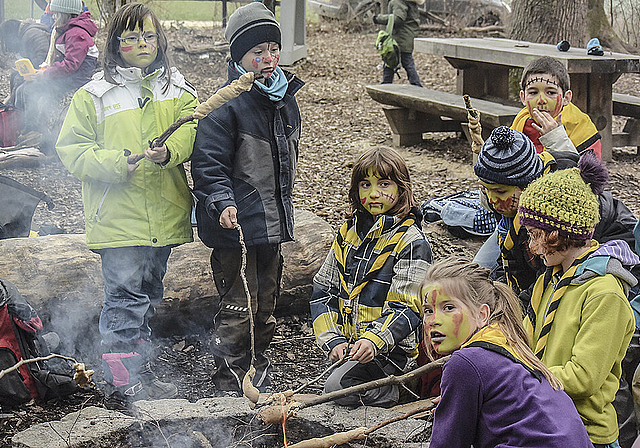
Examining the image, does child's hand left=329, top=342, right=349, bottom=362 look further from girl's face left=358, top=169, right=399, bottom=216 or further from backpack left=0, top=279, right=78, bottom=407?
backpack left=0, top=279, right=78, bottom=407

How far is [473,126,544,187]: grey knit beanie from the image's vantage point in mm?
3016

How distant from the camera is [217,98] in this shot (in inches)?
127

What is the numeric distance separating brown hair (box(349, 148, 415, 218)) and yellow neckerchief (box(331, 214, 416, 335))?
2.6 inches

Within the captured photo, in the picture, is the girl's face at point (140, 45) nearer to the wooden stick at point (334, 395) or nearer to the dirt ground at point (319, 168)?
the dirt ground at point (319, 168)

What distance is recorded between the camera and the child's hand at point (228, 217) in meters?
3.29

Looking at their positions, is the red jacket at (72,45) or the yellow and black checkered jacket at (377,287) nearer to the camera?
the yellow and black checkered jacket at (377,287)

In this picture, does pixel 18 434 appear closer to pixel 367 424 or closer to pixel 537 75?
pixel 367 424

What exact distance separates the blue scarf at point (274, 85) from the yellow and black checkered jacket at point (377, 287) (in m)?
0.72

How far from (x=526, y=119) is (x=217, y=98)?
5.78 feet

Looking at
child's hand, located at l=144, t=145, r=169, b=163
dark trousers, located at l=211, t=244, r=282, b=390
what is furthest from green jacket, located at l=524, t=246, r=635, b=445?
child's hand, located at l=144, t=145, r=169, b=163

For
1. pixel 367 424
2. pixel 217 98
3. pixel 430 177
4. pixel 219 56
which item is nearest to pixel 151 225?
pixel 217 98

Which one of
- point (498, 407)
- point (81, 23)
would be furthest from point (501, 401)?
point (81, 23)

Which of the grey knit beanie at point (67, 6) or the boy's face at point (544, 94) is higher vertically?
the grey knit beanie at point (67, 6)

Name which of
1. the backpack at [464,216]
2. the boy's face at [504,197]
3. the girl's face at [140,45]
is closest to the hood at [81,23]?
the backpack at [464,216]
